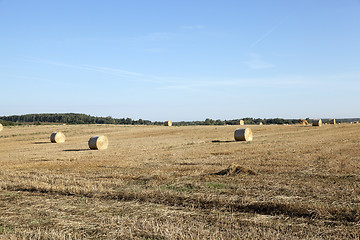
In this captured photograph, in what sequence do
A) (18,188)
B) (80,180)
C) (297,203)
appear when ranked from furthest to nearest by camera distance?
(80,180)
(18,188)
(297,203)

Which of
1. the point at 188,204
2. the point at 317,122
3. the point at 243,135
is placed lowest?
the point at 188,204

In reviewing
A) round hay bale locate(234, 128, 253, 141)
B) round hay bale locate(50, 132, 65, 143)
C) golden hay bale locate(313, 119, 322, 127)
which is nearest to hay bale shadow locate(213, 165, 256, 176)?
round hay bale locate(234, 128, 253, 141)

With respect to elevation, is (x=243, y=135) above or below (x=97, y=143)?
above

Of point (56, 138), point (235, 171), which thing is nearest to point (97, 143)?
point (56, 138)

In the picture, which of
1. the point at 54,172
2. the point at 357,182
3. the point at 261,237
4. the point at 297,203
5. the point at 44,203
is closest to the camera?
the point at 261,237

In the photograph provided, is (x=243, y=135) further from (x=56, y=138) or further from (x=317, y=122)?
(x=317, y=122)

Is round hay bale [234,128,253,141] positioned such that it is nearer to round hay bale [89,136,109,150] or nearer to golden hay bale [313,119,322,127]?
round hay bale [89,136,109,150]

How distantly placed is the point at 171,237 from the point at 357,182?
21.8ft

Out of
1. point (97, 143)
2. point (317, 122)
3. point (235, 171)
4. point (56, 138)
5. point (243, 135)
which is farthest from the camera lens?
point (317, 122)

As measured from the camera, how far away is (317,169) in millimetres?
12391

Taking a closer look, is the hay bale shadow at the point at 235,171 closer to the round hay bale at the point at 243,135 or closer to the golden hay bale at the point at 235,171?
the golden hay bale at the point at 235,171

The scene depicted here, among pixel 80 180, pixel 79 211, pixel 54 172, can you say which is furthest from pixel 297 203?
pixel 54 172

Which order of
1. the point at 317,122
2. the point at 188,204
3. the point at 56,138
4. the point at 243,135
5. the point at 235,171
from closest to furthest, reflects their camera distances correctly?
the point at 188,204 < the point at 235,171 < the point at 243,135 < the point at 56,138 < the point at 317,122

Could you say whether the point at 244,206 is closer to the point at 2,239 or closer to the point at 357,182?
the point at 357,182
